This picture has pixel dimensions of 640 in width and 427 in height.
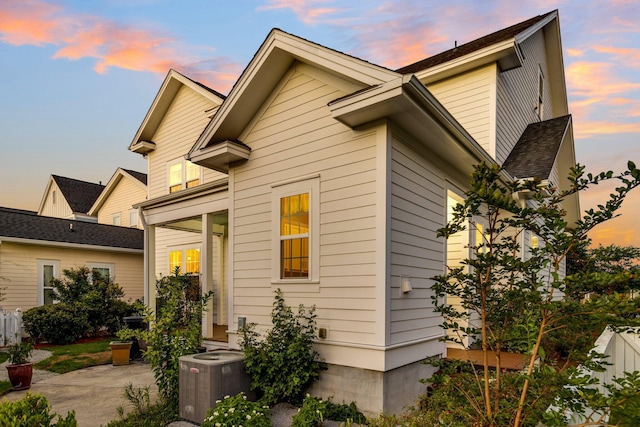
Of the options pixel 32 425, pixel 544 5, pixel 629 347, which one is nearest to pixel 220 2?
Answer: pixel 32 425

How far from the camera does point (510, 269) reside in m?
2.61

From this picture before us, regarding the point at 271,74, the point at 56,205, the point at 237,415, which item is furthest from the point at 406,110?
the point at 56,205

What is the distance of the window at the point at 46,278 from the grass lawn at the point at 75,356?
328cm

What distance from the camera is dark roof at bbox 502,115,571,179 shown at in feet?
31.1

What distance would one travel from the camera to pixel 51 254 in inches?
566

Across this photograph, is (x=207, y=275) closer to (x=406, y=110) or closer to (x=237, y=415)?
(x=237, y=415)

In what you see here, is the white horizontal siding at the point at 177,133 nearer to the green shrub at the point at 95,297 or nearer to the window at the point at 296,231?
the green shrub at the point at 95,297

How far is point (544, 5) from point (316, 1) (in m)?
9.98

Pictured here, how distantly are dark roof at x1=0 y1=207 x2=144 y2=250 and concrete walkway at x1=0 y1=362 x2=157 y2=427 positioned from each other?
25.3 ft

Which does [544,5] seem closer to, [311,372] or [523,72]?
[523,72]

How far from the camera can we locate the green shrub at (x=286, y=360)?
5.32 meters

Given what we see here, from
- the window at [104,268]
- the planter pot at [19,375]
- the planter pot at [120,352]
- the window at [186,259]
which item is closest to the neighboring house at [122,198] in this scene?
the window at [104,268]

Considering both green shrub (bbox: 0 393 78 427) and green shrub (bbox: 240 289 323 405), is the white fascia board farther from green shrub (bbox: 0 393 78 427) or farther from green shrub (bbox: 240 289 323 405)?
green shrub (bbox: 0 393 78 427)

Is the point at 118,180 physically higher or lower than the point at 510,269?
higher
